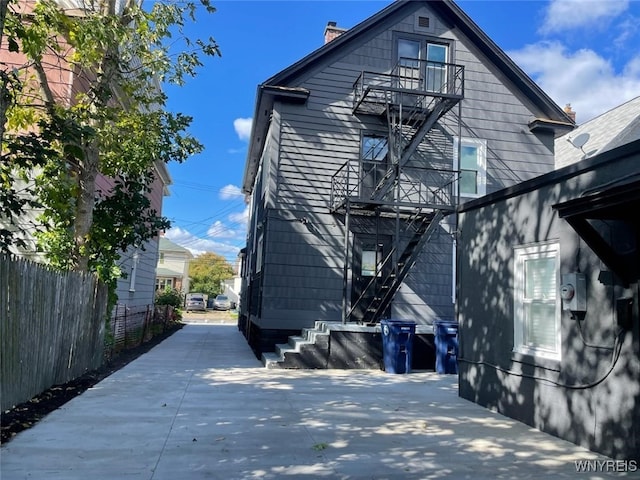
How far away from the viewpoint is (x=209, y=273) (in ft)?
205

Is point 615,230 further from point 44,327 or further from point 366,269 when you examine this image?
point 366,269

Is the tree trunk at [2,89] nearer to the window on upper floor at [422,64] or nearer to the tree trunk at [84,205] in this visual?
the tree trunk at [84,205]

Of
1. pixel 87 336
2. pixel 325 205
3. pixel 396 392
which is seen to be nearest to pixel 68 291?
pixel 87 336

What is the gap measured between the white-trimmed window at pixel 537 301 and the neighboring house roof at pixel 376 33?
25.0ft

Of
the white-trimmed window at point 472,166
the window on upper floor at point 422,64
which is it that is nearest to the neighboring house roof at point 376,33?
the window on upper floor at point 422,64

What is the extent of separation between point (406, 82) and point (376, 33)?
4.96 ft

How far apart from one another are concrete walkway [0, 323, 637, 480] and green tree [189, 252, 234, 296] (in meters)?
47.9

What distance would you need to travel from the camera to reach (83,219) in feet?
27.9

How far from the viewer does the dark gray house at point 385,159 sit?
11.6 metres

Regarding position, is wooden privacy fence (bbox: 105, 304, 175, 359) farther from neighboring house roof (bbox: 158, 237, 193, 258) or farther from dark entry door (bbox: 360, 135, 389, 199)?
neighboring house roof (bbox: 158, 237, 193, 258)

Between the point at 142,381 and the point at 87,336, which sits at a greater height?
the point at 87,336

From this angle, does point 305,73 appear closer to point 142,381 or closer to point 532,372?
point 142,381

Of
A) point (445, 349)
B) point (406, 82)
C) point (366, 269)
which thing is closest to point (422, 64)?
point (406, 82)

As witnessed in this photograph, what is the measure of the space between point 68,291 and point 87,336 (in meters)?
1.42
